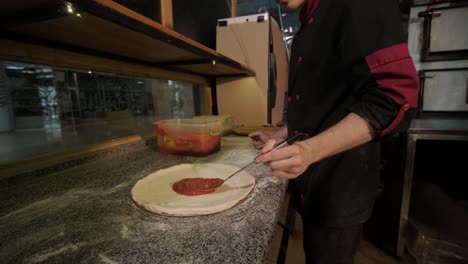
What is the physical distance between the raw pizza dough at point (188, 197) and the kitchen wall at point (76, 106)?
0.61 meters

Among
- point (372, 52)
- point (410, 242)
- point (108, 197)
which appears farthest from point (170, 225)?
point (410, 242)

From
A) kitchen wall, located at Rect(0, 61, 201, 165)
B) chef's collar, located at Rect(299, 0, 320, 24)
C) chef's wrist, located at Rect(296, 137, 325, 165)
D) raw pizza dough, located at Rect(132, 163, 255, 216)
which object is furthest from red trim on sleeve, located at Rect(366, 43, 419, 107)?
kitchen wall, located at Rect(0, 61, 201, 165)

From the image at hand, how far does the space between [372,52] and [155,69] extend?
4.31 ft

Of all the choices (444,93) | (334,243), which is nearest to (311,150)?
(334,243)

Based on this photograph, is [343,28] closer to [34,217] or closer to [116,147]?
[34,217]

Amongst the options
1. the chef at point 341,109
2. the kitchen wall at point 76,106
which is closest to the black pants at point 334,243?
the chef at point 341,109

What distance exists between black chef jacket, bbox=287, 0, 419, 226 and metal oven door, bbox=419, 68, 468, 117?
91 centimetres

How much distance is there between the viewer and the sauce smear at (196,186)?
2.42 feet

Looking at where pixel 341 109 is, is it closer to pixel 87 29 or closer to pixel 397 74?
pixel 397 74

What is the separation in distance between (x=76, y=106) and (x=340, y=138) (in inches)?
72.0

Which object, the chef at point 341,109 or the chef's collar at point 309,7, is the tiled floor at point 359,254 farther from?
the chef's collar at point 309,7

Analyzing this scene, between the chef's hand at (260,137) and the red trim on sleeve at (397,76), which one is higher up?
the red trim on sleeve at (397,76)

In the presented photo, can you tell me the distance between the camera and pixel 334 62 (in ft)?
2.45

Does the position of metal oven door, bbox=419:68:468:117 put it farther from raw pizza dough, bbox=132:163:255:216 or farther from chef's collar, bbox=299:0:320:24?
raw pizza dough, bbox=132:163:255:216
